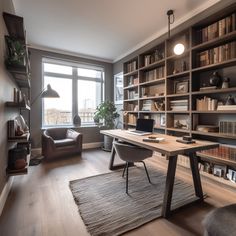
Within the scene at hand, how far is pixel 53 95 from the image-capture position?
342 centimetres

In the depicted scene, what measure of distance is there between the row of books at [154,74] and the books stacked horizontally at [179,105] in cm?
64

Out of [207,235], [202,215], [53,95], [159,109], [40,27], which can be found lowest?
[202,215]

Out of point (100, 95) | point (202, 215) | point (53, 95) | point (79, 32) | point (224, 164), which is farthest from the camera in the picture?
point (100, 95)

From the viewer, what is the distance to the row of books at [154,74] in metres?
3.20

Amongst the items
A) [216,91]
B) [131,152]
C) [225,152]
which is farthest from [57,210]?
[216,91]

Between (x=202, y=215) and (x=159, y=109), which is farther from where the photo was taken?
(x=159, y=109)

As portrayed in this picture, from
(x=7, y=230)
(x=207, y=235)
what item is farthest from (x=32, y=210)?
(x=207, y=235)

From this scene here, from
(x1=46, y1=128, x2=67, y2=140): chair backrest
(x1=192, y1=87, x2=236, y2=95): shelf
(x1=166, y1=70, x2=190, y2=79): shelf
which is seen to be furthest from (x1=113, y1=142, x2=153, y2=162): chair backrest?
(x1=46, y1=128, x2=67, y2=140): chair backrest

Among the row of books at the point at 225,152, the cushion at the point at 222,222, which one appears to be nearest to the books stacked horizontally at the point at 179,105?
the row of books at the point at 225,152

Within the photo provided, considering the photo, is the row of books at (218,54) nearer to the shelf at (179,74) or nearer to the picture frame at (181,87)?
the shelf at (179,74)

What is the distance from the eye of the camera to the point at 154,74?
338 centimetres

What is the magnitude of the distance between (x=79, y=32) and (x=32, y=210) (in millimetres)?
3122

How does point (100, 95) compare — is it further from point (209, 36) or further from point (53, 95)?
point (209, 36)

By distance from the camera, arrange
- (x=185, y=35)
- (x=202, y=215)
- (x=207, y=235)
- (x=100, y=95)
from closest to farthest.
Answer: (x=207, y=235) → (x=202, y=215) → (x=185, y=35) → (x=100, y=95)
